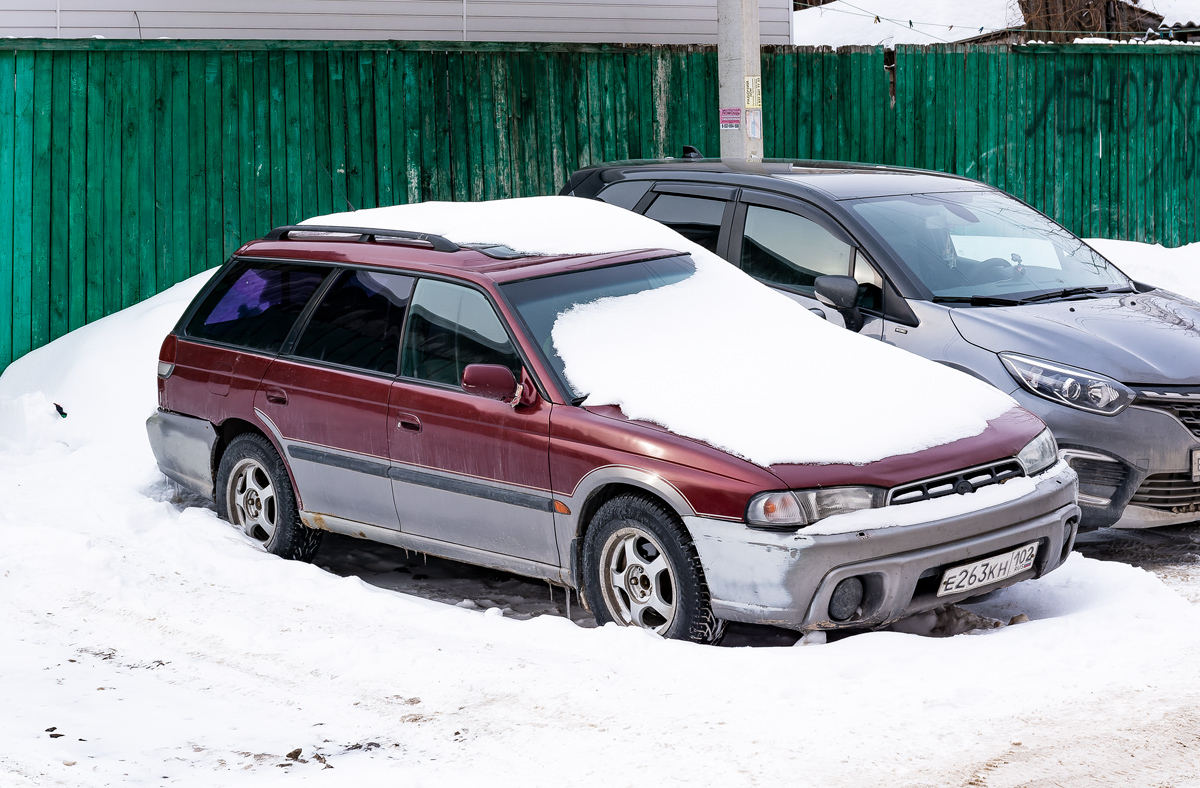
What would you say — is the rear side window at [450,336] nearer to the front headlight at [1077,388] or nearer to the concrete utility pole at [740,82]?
the front headlight at [1077,388]

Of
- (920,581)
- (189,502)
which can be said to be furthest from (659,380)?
(189,502)

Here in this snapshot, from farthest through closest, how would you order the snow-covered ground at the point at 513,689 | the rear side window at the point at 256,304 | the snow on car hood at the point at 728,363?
the rear side window at the point at 256,304 < the snow on car hood at the point at 728,363 < the snow-covered ground at the point at 513,689

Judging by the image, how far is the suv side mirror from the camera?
6.78 metres

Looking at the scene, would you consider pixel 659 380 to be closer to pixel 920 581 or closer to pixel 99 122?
pixel 920 581

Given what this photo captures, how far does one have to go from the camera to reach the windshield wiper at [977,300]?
677cm

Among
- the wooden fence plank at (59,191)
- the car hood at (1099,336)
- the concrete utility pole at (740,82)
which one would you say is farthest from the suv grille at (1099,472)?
the wooden fence plank at (59,191)

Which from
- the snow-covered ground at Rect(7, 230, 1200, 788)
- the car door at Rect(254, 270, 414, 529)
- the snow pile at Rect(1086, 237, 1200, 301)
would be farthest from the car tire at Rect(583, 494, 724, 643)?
the snow pile at Rect(1086, 237, 1200, 301)

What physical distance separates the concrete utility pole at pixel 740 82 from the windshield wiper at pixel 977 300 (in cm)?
367

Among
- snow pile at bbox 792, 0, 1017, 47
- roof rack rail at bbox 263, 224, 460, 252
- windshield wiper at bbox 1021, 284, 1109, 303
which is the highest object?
snow pile at bbox 792, 0, 1017, 47

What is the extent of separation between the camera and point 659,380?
17.6ft

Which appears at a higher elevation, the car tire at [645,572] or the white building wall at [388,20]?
the white building wall at [388,20]

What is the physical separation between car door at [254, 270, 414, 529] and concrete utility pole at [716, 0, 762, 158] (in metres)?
4.61

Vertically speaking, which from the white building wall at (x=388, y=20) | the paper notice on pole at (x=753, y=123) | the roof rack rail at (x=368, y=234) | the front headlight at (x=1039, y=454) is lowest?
the front headlight at (x=1039, y=454)

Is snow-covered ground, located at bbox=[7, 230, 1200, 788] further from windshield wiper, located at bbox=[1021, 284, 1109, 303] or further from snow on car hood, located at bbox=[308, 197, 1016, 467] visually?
windshield wiper, located at bbox=[1021, 284, 1109, 303]
